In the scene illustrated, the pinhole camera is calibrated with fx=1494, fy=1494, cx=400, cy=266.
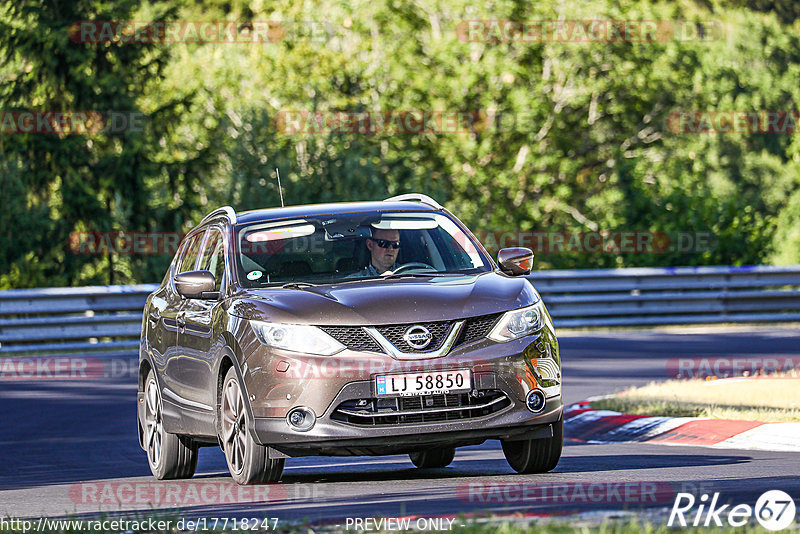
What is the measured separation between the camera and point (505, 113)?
41.1m

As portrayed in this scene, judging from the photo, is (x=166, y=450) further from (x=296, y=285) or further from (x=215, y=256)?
(x=296, y=285)

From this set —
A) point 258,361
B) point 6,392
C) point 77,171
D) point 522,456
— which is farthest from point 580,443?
point 77,171

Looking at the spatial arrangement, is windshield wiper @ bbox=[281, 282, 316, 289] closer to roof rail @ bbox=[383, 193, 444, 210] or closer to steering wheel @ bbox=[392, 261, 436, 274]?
steering wheel @ bbox=[392, 261, 436, 274]

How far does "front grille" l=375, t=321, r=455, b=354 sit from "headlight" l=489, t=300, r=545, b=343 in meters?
0.31

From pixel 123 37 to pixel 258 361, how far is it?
2536 cm

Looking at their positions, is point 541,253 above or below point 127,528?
below

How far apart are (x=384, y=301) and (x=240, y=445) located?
126 cm

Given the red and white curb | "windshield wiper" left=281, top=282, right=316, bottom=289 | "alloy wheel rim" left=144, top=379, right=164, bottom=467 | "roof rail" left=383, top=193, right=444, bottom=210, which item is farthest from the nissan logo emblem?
the red and white curb

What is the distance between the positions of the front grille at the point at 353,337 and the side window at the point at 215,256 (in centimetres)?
149

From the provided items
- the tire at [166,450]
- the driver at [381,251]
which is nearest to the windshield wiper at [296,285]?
the driver at [381,251]

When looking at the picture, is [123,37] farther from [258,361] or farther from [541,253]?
[258,361]

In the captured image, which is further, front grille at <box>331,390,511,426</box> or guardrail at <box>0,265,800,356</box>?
guardrail at <box>0,265,800,356</box>

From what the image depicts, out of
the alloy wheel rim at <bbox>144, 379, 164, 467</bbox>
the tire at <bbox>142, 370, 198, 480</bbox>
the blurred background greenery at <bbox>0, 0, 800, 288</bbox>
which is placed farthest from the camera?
the blurred background greenery at <bbox>0, 0, 800, 288</bbox>

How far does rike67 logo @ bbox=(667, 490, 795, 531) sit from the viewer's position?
625cm
